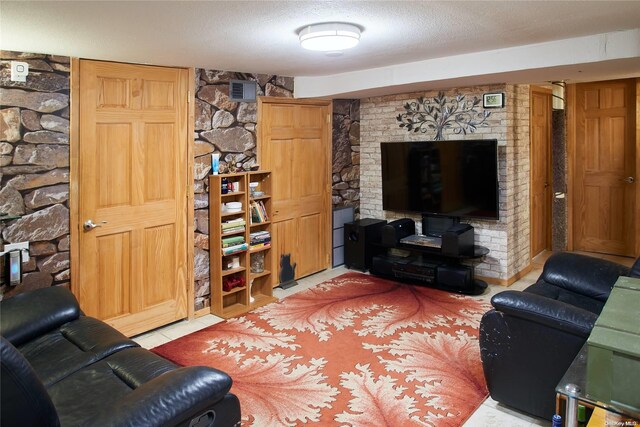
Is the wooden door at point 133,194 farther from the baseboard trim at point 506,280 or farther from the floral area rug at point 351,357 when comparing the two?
the baseboard trim at point 506,280

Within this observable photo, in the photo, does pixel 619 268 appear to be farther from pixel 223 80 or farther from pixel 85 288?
pixel 85 288

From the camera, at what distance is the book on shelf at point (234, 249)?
420cm

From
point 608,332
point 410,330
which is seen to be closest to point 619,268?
point 410,330

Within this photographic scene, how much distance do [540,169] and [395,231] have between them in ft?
7.02

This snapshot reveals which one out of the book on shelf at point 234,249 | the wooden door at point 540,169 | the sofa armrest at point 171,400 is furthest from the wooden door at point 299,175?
the sofa armrest at point 171,400

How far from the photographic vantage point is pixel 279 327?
155 inches

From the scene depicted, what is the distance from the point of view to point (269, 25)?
268 centimetres

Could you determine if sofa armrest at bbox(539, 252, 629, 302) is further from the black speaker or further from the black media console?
the black speaker

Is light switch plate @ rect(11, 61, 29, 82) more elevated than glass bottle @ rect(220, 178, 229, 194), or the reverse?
light switch plate @ rect(11, 61, 29, 82)

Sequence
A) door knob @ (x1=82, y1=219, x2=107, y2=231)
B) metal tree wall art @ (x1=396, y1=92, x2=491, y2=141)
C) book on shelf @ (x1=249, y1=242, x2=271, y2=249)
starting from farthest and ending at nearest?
metal tree wall art @ (x1=396, y1=92, x2=491, y2=141)
book on shelf @ (x1=249, y1=242, x2=271, y2=249)
door knob @ (x1=82, y1=219, x2=107, y2=231)

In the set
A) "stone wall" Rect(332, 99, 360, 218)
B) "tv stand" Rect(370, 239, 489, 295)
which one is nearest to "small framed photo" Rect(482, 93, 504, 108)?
"tv stand" Rect(370, 239, 489, 295)

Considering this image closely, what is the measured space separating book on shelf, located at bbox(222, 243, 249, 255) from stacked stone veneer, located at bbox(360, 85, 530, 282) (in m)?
2.13

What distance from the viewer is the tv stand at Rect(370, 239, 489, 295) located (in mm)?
4695

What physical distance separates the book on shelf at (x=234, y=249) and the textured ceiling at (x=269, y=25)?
5.28ft
